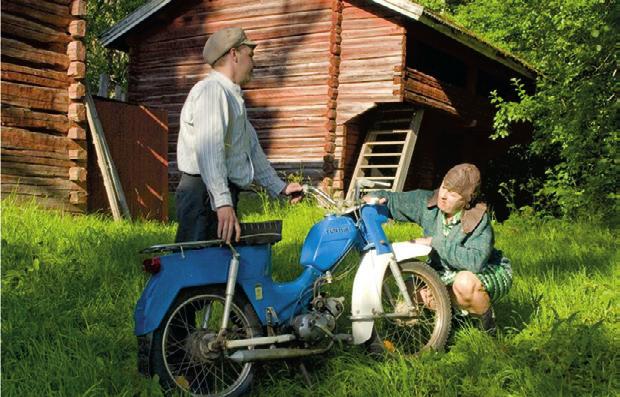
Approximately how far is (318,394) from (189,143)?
1.53 m

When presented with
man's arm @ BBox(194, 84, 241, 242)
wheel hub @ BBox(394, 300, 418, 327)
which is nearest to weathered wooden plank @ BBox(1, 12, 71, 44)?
man's arm @ BBox(194, 84, 241, 242)

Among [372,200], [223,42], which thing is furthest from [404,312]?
[223,42]

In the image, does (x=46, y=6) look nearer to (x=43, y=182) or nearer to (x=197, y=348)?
(x=43, y=182)

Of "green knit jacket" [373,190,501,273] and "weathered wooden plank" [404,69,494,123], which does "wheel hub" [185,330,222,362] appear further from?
"weathered wooden plank" [404,69,494,123]

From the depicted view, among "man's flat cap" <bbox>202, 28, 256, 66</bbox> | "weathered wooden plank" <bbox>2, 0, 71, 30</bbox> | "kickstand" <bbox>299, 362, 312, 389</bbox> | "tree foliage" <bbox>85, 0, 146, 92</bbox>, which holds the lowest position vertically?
"kickstand" <bbox>299, 362, 312, 389</bbox>

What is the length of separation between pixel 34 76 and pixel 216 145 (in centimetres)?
650

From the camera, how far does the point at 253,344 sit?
359 centimetres

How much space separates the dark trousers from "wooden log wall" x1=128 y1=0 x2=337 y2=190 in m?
10.0

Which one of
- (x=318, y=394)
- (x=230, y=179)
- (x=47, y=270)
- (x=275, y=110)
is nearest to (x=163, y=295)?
(x=230, y=179)

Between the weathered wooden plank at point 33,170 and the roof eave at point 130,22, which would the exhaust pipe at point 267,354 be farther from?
the roof eave at point 130,22

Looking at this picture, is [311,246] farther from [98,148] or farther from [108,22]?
[108,22]

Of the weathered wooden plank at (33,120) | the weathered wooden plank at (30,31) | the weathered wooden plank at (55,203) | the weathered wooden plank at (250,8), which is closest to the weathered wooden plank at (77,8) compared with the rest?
the weathered wooden plank at (30,31)

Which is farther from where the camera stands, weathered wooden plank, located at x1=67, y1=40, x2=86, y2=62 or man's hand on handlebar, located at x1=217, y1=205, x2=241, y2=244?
weathered wooden plank, located at x1=67, y1=40, x2=86, y2=62

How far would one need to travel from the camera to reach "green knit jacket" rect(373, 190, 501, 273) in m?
4.30
